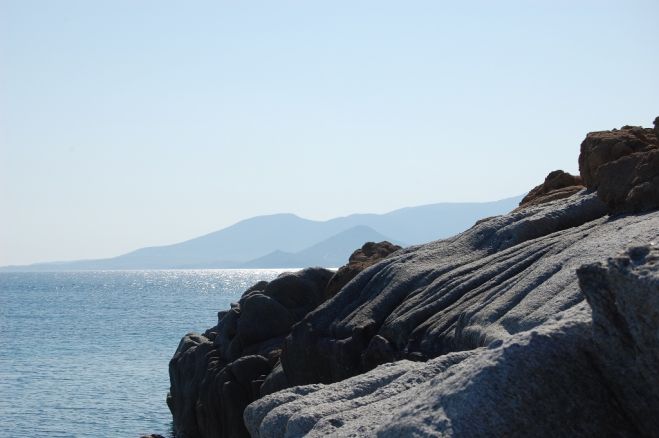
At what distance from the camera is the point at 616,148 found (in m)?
23.8

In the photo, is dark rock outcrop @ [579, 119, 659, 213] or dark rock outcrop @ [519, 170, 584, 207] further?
dark rock outcrop @ [519, 170, 584, 207]

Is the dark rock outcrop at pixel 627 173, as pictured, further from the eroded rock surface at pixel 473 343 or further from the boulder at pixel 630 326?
the boulder at pixel 630 326

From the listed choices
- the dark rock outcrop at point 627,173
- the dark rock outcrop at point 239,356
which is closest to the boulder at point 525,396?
the dark rock outcrop at point 627,173

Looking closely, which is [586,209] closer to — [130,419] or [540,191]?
[540,191]

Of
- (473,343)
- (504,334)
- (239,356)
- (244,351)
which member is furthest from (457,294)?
(239,356)

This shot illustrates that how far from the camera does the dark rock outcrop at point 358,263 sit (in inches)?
1246

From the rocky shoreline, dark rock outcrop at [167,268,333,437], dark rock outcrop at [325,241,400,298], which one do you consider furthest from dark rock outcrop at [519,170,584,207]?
dark rock outcrop at [167,268,333,437]

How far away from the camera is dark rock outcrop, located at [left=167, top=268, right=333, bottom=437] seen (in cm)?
3197

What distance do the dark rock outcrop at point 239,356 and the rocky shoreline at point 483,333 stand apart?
8cm

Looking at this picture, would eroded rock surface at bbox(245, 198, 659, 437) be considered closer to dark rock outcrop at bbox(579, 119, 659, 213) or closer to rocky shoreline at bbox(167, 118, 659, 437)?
rocky shoreline at bbox(167, 118, 659, 437)

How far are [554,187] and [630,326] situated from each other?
22.2 m

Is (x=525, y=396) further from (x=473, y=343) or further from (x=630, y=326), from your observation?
(x=473, y=343)

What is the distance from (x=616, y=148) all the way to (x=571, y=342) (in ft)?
52.9

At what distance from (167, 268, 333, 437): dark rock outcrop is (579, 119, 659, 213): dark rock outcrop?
511 inches
